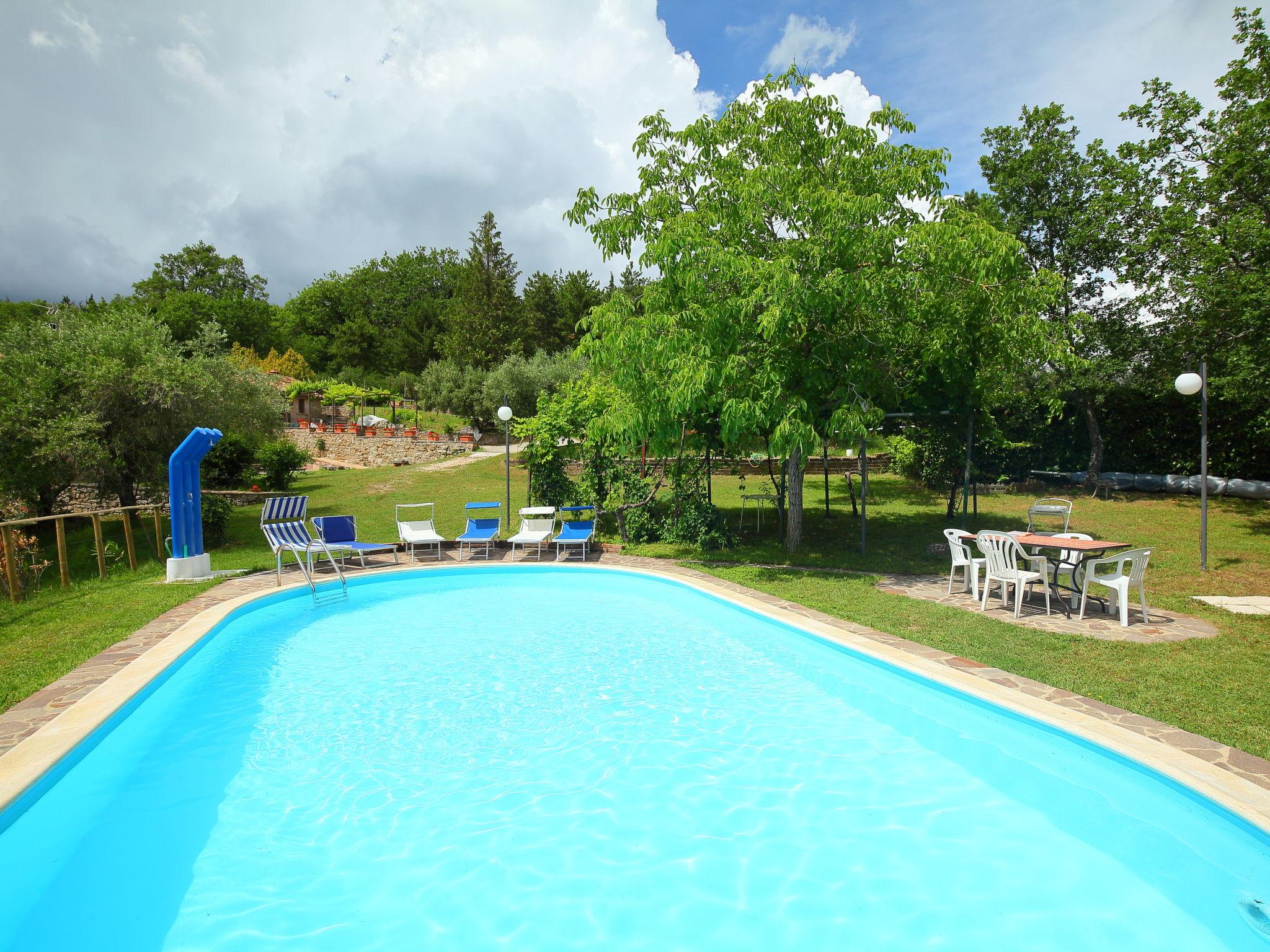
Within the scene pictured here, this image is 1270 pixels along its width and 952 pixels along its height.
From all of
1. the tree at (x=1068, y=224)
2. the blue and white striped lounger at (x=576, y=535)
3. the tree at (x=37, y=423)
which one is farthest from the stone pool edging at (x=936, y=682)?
the tree at (x=1068, y=224)

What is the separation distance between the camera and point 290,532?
31.5ft

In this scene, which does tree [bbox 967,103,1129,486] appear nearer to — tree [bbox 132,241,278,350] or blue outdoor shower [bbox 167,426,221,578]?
blue outdoor shower [bbox 167,426,221,578]

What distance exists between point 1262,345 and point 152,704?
16988 millimetres

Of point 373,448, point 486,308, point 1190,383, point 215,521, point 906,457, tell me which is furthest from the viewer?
point 486,308

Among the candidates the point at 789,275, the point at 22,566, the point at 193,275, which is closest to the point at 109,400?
the point at 22,566

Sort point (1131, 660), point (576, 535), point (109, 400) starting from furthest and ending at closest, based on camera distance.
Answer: point (109, 400) < point (576, 535) < point (1131, 660)

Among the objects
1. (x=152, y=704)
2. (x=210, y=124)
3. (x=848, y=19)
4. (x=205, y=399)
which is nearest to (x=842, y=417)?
(x=152, y=704)

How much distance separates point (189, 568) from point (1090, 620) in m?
11.6

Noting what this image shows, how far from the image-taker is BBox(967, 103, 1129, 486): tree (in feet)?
53.1

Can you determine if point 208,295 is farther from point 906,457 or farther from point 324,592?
point 906,457

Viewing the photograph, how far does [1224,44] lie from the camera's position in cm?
1293

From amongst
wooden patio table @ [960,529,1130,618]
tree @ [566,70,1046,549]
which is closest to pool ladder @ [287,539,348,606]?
tree @ [566,70,1046,549]

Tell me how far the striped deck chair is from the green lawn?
2.89 feet

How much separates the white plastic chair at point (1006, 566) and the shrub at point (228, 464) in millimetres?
20443
